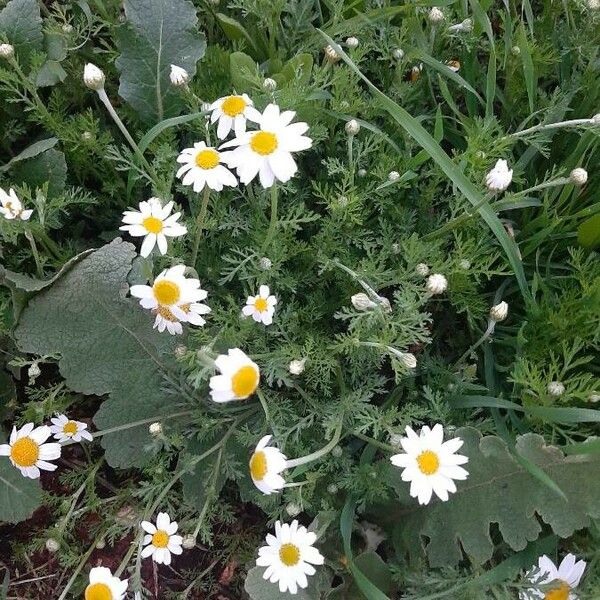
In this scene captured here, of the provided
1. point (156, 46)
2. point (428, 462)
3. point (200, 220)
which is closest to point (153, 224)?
point (200, 220)

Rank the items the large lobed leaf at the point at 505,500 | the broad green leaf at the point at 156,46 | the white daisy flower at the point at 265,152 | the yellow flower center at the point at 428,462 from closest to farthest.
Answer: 1. the white daisy flower at the point at 265,152
2. the yellow flower center at the point at 428,462
3. the large lobed leaf at the point at 505,500
4. the broad green leaf at the point at 156,46

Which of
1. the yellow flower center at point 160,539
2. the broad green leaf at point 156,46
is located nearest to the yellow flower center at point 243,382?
the yellow flower center at point 160,539

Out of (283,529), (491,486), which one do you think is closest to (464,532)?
(491,486)

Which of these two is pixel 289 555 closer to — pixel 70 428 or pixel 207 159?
pixel 70 428

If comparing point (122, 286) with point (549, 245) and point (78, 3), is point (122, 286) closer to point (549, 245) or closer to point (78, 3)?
point (78, 3)

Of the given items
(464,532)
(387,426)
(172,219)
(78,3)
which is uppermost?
(78,3)

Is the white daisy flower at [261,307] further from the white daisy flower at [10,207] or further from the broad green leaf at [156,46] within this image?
the broad green leaf at [156,46]

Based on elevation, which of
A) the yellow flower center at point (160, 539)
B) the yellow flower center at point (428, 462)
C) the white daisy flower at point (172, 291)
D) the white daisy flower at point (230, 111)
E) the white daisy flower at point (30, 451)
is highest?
the white daisy flower at point (230, 111)
